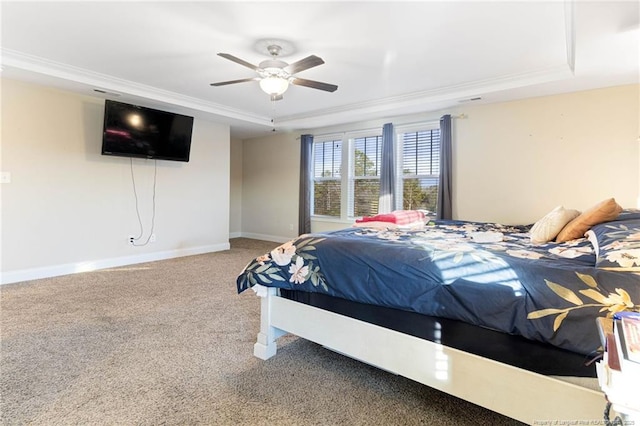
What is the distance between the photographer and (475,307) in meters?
1.40

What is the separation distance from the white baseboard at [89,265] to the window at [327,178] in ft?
7.05

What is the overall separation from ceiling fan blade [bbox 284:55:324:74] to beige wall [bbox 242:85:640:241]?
2.66 metres

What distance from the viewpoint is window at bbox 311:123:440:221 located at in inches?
193

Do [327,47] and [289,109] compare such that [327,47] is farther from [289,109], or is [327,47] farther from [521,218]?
[521,218]

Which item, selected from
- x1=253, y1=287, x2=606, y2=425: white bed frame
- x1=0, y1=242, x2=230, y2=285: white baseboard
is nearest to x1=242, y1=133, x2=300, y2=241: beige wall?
x1=0, y1=242, x2=230, y2=285: white baseboard

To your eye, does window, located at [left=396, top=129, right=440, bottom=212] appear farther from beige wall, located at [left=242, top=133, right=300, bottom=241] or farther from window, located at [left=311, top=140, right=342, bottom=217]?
beige wall, located at [left=242, top=133, right=300, bottom=241]

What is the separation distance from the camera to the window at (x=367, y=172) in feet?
16.1

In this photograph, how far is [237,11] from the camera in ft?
7.91

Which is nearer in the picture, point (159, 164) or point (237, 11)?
point (237, 11)

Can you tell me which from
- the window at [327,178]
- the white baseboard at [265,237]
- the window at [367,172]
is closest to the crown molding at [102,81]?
the window at [327,178]

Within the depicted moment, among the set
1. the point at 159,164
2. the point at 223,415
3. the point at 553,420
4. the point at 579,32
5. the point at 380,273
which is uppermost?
the point at 579,32

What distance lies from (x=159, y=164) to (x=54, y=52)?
2.06 m

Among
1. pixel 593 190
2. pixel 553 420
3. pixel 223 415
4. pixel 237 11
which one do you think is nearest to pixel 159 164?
pixel 237 11

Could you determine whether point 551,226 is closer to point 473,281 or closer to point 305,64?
point 473,281
